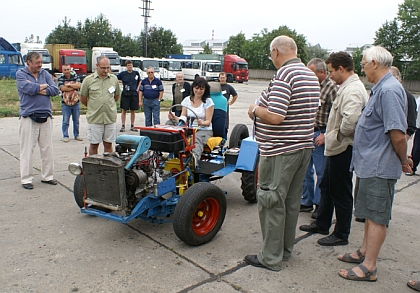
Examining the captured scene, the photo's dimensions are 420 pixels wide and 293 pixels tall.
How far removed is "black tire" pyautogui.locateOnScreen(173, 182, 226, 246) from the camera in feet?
11.9

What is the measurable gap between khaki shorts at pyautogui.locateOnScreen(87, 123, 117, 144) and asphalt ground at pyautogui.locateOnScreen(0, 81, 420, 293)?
1137 millimetres

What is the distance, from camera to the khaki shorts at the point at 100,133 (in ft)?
19.4

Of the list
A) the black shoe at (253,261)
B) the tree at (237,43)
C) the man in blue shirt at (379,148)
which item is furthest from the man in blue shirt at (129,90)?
the tree at (237,43)

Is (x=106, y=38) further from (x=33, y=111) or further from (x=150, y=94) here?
(x=33, y=111)

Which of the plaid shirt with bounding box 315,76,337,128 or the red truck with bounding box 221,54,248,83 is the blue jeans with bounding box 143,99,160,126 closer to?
the plaid shirt with bounding box 315,76,337,128

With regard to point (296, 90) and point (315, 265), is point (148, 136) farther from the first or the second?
point (315, 265)

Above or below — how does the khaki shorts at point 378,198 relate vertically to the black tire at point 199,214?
above

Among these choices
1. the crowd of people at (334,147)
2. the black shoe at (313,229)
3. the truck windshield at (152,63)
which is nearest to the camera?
the crowd of people at (334,147)

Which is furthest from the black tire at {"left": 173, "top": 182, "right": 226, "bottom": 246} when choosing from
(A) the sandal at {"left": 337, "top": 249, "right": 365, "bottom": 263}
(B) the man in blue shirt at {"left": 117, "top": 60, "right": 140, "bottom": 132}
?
(B) the man in blue shirt at {"left": 117, "top": 60, "right": 140, "bottom": 132}

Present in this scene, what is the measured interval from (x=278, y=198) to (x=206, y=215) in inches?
40.9

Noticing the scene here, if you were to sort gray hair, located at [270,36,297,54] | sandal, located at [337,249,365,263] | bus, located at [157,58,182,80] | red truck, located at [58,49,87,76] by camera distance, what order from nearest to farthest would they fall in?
gray hair, located at [270,36,297,54]
sandal, located at [337,249,365,263]
red truck, located at [58,49,87,76]
bus, located at [157,58,182,80]

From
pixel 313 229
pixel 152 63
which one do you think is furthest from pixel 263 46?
pixel 313 229

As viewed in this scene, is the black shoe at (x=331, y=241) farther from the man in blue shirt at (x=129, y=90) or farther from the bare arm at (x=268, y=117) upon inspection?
the man in blue shirt at (x=129, y=90)

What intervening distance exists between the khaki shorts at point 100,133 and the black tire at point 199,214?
8.56 ft
